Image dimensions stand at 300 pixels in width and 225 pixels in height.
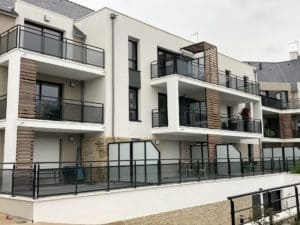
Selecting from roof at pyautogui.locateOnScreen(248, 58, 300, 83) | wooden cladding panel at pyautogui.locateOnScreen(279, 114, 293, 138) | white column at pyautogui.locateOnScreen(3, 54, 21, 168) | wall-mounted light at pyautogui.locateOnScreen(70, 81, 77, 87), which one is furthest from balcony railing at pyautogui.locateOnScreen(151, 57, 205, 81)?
roof at pyautogui.locateOnScreen(248, 58, 300, 83)

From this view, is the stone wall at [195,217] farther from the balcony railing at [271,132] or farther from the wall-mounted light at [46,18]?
the balcony railing at [271,132]

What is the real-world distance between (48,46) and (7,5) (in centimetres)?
307

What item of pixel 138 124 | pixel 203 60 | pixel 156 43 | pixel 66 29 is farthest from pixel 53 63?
pixel 203 60

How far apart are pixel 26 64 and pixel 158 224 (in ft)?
28.1

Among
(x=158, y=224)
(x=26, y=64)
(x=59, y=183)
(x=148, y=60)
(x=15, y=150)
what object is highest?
(x=148, y=60)

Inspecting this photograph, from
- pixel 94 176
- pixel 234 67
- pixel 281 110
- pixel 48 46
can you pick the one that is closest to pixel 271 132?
pixel 281 110

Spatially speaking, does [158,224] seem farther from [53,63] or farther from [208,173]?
[53,63]

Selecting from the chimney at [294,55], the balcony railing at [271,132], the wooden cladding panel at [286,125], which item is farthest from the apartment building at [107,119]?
the chimney at [294,55]

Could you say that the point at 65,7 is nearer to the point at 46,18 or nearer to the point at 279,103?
the point at 46,18

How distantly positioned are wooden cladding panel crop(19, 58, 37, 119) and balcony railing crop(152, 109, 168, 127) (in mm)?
7616

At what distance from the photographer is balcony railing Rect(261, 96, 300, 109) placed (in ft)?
113

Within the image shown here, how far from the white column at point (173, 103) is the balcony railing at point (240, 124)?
5598mm

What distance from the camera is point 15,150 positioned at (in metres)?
14.7

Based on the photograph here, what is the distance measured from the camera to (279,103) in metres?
36.3
